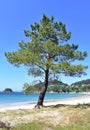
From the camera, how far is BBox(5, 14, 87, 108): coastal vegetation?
26.5 m

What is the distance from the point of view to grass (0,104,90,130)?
18.3m

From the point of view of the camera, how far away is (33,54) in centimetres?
2728

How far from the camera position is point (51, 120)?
66.1ft

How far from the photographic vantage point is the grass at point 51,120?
1831 cm

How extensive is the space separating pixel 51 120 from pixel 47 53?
8.92 metres

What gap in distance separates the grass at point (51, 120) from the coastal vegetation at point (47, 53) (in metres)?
→ 4.99

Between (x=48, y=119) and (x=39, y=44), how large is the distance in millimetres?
9189

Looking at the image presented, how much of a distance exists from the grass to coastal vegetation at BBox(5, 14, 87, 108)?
4.99 meters

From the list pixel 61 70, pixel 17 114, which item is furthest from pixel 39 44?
pixel 17 114

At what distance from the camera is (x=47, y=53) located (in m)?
27.8

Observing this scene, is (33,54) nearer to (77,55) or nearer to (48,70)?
(48,70)

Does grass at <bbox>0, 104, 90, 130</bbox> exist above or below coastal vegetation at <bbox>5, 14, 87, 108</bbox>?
below

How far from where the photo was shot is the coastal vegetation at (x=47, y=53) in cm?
2649

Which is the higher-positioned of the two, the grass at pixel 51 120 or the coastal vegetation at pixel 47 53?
the coastal vegetation at pixel 47 53
